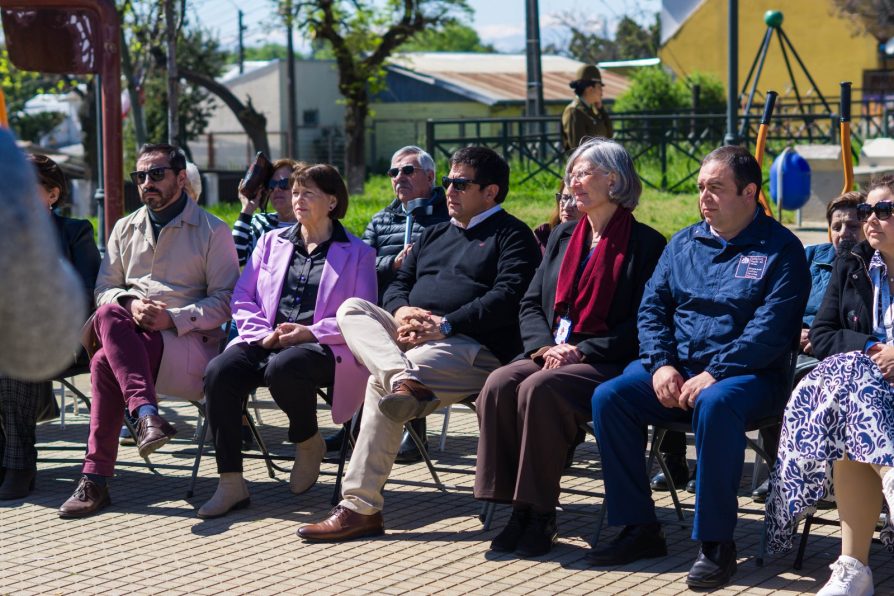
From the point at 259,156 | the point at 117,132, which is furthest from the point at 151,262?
the point at 117,132

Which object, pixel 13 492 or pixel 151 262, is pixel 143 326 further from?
pixel 13 492

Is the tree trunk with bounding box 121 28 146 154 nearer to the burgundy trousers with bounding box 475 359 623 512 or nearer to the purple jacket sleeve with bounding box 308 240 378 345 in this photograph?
the purple jacket sleeve with bounding box 308 240 378 345

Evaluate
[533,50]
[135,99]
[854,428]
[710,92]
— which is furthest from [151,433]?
[710,92]

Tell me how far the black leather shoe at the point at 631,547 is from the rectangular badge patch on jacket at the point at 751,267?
1075 millimetres

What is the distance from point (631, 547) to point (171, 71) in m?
14.0

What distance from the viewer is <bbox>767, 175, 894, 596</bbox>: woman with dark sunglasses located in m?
4.66

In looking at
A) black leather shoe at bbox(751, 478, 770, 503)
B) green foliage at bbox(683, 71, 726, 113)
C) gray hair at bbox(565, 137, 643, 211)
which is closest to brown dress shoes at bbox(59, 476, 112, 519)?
gray hair at bbox(565, 137, 643, 211)

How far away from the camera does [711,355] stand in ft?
17.3

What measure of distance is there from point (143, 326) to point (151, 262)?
453 mm

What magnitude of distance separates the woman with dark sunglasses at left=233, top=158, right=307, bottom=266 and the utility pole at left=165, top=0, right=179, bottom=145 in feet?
28.7

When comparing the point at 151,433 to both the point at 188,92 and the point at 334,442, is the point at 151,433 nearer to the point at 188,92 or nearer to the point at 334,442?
the point at 334,442

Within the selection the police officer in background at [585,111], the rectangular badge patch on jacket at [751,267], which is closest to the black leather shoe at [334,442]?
the rectangular badge patch on jacket at [751,267]

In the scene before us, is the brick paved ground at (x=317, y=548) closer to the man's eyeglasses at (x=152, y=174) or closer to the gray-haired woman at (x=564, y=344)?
the gray-haired woman at (x=564, y=344)

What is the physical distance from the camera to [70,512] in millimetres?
6082
